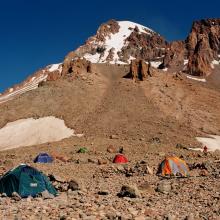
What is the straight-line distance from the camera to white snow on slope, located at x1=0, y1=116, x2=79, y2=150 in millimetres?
64750

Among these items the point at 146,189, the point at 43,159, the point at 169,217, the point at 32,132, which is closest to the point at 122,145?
the point at 43,159

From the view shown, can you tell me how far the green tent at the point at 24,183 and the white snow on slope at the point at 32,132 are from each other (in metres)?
42.1

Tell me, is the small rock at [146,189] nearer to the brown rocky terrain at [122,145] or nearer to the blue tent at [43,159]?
the brown rocky terrain at [122,145]

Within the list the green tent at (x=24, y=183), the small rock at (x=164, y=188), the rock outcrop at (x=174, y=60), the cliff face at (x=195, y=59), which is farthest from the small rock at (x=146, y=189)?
the rock outcrop at (x=174, y=60)

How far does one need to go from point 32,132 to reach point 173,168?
40.8 m

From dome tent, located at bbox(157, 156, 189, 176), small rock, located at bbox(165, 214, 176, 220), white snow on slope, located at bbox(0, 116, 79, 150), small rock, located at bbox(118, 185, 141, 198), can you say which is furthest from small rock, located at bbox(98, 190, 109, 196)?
white snow on slope, located at bbox(0, 116, 79, 150)

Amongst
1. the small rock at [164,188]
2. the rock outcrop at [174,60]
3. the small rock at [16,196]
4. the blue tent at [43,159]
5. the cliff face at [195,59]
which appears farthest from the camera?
the rock outcrop at [174,60]

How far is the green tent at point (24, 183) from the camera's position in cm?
2078

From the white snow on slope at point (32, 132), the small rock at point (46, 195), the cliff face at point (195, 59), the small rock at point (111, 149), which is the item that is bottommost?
the small rock at point (46, 195)

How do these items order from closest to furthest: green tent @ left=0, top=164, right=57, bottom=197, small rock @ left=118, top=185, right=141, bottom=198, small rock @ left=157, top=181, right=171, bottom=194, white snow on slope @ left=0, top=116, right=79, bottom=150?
small rock @ left=118, top=185, right=141, bottom=198 < small rock @ left=157, top=181, right=171, bottom=194 < green tent @ left=0, top=164, right=57, bottom=197 < white snow on slope @ left=0, top=116, right=79, bottom=150

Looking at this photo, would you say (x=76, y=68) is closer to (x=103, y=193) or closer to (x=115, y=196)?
(x=103, y=193)

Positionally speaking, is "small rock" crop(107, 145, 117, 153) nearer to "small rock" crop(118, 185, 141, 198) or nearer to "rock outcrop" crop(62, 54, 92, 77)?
"small rock" crop(118, 185, 141, 198)

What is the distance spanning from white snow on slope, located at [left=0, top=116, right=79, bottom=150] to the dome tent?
1409 inches

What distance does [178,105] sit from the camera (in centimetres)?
8262
